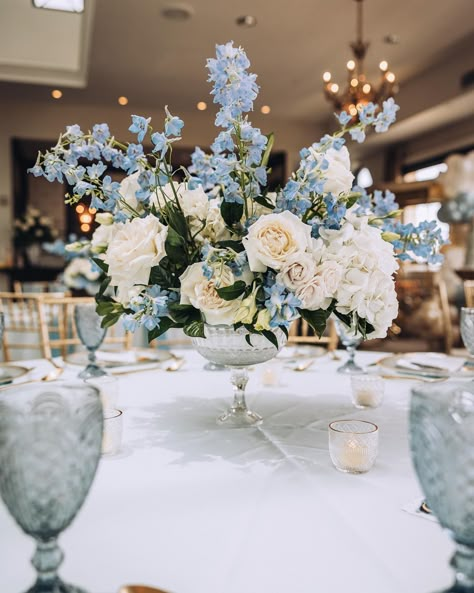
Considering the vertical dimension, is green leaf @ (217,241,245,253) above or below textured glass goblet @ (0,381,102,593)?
above

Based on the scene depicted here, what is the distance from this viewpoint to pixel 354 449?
2.59 ft

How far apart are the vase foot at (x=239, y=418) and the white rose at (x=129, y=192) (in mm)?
416

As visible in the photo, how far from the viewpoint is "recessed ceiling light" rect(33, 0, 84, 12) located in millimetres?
4352

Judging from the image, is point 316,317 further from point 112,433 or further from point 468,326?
point 468,326

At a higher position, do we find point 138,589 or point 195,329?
point 195,329

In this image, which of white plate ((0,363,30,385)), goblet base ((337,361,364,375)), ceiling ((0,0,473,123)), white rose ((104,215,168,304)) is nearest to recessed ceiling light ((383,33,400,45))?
ceiling ((0,0,473,123))

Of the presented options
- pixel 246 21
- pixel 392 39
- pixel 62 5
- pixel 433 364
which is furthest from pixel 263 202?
pixel 392 39

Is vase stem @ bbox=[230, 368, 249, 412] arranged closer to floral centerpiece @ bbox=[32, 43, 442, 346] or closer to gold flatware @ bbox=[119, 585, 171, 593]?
floral centerpiece @ bbox=[32, 43, 442, 346]

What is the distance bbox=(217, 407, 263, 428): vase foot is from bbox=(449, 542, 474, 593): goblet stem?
0.58 metres

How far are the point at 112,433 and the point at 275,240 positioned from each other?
1.27ft

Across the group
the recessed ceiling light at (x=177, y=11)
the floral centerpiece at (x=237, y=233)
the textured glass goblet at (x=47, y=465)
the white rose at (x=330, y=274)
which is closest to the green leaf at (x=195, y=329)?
the floral centerpiece at (x=237, y=233)

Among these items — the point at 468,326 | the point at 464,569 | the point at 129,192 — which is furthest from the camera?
the point at 468,326

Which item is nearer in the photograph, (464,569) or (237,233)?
(464,569)

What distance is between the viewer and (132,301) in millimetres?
882
